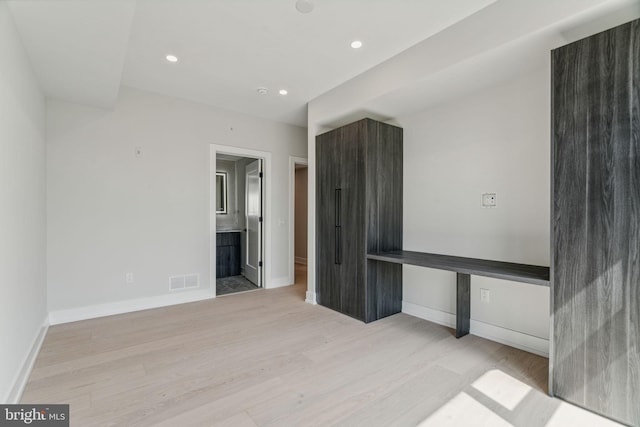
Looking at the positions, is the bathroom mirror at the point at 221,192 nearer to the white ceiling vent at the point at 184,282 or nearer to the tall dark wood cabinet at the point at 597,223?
the white ceiling vent at the point at 184,282

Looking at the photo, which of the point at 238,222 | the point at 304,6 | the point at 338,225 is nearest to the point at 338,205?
the point at 338,225

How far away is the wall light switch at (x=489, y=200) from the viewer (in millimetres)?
2801

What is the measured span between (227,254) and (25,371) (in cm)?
344

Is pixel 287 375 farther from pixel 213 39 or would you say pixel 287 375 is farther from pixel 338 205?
pixel 213 39

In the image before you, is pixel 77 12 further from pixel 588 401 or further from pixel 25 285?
pixel 588 401

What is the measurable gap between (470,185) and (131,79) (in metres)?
3.93

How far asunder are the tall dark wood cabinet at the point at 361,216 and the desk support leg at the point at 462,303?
2.62 feet

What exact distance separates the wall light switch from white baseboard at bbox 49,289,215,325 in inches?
144

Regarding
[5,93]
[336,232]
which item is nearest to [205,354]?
[336,232]

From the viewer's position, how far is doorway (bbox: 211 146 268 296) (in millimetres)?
4602

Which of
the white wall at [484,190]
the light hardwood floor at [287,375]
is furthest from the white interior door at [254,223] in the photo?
the white wall at [484,190]

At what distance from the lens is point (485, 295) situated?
113 inches

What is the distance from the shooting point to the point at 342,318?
11.1 feet
